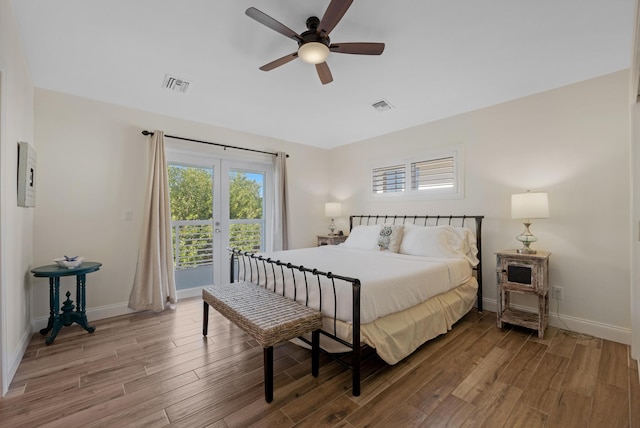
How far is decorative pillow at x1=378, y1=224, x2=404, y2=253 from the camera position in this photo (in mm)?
3496

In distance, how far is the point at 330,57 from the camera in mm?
2719

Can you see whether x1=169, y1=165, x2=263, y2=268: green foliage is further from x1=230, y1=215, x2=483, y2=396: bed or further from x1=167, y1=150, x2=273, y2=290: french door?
x1=230, y1=215, x2=483, y2=396: bed

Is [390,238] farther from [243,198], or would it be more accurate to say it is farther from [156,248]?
[156,248]

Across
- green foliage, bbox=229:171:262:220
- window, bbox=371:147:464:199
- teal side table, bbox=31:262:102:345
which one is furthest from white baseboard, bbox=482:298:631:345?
teal side table, bbox=31:262:102:345

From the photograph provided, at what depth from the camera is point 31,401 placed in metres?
1.77

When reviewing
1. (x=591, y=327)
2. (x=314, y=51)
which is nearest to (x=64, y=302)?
(x=314, y=51)

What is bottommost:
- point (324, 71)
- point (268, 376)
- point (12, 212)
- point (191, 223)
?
point (268, 376)

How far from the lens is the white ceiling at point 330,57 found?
2.10 meters

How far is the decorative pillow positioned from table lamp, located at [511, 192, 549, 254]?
1225mm

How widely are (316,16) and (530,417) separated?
3.01 m

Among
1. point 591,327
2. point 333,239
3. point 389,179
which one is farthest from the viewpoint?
point 333,239

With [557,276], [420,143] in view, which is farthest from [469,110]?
[557,276]

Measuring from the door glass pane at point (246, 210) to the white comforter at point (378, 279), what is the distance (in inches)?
57.1

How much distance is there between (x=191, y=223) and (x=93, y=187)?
3.79 feet
